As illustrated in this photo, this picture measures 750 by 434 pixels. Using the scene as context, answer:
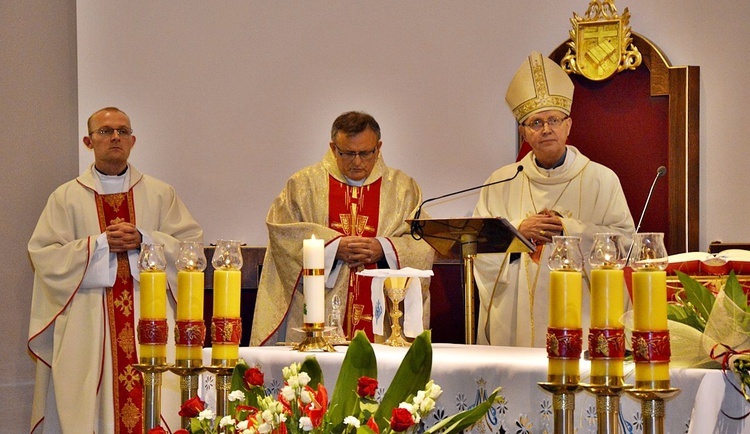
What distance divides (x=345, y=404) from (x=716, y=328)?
0.87m

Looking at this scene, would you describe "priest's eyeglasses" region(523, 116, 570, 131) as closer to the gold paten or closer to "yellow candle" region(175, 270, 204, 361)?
the gold paten

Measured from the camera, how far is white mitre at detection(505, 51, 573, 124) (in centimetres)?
502

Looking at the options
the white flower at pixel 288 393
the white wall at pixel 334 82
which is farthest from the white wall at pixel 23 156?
the white flower at pixel 288 393

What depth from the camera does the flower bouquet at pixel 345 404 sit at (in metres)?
1.82

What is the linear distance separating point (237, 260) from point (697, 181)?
3.69 meters

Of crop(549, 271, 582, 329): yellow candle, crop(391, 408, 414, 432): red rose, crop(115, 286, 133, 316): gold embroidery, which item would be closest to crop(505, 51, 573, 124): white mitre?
crop(115, 286, 133, 316): gold embroidery

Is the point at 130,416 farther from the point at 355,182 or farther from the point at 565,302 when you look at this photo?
the point at 565,302

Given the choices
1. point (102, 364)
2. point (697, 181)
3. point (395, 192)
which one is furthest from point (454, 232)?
point (102, 364)

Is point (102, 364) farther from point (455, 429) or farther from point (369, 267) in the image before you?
point (455, 429)

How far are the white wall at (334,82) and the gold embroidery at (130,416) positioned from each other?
1.44m

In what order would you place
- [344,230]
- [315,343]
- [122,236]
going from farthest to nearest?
[122,236]
[344,230]
[315,343]

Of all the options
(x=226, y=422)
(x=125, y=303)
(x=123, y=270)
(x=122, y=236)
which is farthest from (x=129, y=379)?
(x=226, y=422)

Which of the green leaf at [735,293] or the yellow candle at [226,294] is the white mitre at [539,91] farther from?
the yellow candle at [226,294]

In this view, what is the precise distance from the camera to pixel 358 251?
4711mm
